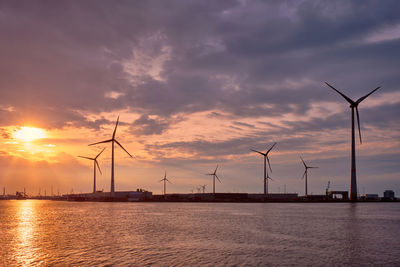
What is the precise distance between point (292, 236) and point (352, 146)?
129 metres

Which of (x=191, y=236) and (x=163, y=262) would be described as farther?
(x=191, y=236)

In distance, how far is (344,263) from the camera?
4000 cm

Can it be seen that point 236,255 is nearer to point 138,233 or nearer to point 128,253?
point 128,253

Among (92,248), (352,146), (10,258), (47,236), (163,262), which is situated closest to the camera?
(163,262)

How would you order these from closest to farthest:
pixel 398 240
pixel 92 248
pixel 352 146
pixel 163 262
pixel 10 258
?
pixel 163 262 → pixel 10 258 → pixel 92 248 → pixel 398 240 → pixel 352 146

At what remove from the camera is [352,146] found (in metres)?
177

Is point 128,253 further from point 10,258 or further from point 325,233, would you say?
point 325,233

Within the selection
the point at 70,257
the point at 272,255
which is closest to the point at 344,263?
the point at 272,255

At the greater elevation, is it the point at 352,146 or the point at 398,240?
the point at 352,146

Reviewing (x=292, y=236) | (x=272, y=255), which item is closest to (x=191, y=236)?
(x=292, y=236)

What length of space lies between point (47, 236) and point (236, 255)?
124ft

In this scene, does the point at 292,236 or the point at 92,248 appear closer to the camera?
the point at 92,248

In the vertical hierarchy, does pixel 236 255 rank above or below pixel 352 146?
below

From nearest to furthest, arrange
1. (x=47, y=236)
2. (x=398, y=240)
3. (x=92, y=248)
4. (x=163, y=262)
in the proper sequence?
(x=163, y=262), (x=92, y=248), (x=398, y=240), (x=47, y=236)
